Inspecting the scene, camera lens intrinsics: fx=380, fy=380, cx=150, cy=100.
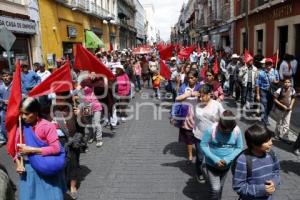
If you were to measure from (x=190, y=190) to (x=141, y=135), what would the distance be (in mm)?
3554

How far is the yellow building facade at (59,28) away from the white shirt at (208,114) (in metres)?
11.1

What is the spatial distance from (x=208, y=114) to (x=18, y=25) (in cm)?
1064

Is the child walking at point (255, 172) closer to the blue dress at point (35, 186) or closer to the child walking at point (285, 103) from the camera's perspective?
the blue dress at point (35, 186)

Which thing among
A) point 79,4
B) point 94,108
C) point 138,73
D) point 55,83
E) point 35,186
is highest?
point 79,4

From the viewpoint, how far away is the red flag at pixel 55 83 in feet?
14.8

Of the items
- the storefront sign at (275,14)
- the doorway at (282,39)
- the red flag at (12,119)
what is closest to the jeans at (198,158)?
the red flag at (12,119)

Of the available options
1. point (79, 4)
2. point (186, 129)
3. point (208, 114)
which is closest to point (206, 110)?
point (208, 114)

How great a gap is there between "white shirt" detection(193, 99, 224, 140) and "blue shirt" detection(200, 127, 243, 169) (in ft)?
2.60

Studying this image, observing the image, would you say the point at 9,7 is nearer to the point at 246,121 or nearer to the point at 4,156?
the point at 4,156

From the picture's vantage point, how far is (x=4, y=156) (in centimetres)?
747

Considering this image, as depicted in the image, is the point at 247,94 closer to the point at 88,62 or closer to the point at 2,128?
the point at 88,62

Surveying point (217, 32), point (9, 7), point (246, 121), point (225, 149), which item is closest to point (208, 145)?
point (225, 149)

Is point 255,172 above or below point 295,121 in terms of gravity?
above

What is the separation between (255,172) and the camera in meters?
3.29
